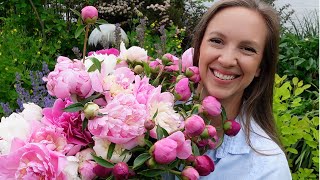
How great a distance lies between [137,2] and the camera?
5.96m

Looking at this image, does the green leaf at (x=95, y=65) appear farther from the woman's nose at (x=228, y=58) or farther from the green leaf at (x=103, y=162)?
the woman's nose at (x=228, y=58)

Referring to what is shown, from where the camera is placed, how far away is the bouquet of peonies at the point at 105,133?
42.8 inches

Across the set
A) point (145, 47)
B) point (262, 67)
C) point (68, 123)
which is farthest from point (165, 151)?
point (145, 47)

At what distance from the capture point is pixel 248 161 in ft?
5.13

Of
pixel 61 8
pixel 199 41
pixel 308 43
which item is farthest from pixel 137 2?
pixel 199 41

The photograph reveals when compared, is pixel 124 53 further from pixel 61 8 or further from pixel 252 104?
pixel 61 8

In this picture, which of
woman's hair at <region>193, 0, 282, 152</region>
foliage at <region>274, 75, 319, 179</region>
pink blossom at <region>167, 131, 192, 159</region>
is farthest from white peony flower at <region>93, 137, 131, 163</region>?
foliage at <region>274, 75, 319, 179</region>

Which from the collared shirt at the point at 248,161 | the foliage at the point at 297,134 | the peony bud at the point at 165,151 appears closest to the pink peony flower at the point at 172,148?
the peony bud at the point at 165,151

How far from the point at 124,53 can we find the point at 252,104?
511mm

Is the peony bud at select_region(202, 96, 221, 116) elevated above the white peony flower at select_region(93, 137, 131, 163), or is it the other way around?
the peony bud at select_region(202, 96, 221, 116)

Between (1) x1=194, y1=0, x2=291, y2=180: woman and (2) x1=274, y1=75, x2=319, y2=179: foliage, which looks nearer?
(1) x1=194, y1=0, x2=291, y2=180: woman

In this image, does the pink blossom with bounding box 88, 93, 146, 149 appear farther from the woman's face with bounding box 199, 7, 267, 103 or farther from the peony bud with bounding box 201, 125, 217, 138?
the woman's face with bounding box 199, 7, 267, 103

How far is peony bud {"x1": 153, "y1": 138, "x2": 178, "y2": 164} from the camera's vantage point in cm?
105

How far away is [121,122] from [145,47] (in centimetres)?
258
